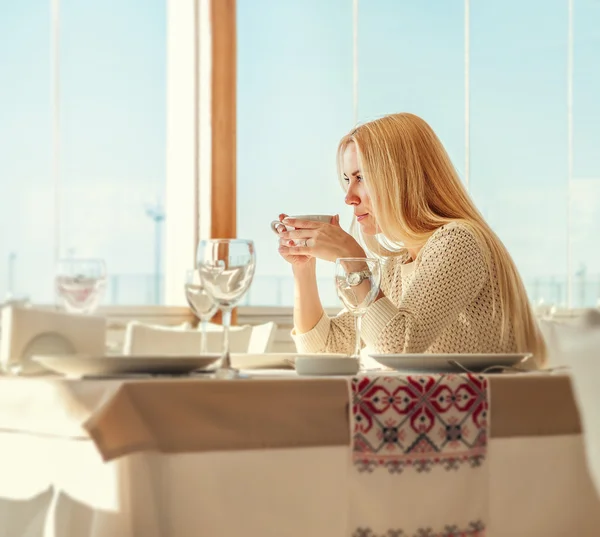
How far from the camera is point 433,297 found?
193cm

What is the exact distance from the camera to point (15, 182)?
4.46m

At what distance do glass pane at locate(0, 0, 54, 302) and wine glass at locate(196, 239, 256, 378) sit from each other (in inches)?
105

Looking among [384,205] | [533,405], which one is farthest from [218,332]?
[533,405]

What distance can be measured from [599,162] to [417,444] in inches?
173

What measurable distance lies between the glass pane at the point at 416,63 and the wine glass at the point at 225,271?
3614 millimetres

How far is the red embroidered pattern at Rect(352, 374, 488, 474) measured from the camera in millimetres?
1175

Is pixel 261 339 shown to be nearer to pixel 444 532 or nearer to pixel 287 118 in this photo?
pixel 287 118

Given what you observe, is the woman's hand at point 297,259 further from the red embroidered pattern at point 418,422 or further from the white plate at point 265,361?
the red embroidered pattern at point 418,422

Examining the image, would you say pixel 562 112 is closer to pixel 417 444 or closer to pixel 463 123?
pixel 463 123

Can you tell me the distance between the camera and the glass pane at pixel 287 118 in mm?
4773

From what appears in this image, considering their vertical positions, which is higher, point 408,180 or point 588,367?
point 408,180

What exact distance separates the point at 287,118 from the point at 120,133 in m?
1.80

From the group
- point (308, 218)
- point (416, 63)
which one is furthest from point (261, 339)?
point (416, 63)

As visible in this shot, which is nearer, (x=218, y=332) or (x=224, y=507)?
(x=224, y=507)
